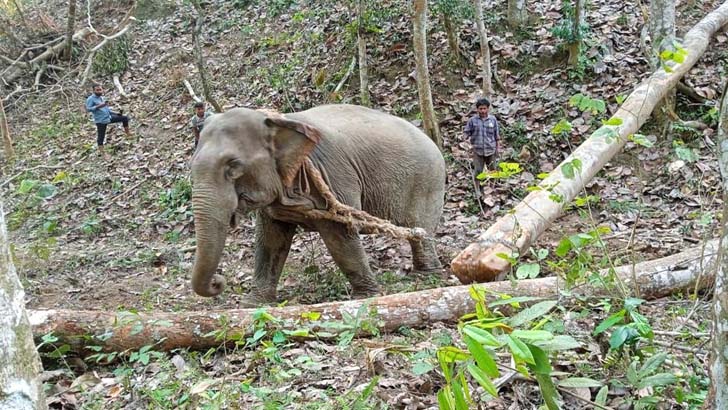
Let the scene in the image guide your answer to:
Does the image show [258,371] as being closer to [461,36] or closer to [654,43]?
[654,43]

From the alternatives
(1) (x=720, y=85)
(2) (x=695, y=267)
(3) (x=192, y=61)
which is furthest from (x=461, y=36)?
(2) (x=695, y=267)

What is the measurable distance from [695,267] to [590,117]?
6210 millimetres

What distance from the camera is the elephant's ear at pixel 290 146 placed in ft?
22.0

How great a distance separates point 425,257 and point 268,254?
2.00 metres

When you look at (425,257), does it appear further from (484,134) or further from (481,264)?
(484,134)

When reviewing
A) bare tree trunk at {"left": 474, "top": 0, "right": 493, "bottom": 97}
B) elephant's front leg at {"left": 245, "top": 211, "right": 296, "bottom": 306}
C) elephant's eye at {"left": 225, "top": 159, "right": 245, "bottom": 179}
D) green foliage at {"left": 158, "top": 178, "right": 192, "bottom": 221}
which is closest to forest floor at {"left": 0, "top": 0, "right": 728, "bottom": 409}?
green foliage at {"left": 158, "top": 178, "right": 192, "bottom": 221}

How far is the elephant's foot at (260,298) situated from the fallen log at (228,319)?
6.96 ft

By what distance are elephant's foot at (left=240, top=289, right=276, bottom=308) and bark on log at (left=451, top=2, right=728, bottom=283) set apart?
2204 mm

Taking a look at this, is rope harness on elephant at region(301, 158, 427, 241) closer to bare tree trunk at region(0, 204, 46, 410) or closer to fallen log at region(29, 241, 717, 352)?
fallen log at region(29, 241, 717, 352)

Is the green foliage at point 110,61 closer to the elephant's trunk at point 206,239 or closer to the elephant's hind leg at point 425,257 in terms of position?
the elephant's hind leg at point 425,257

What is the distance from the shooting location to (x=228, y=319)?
4918 mm

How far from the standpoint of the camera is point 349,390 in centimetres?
397

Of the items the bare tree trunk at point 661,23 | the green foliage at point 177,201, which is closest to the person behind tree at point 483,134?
the bare tree trunk at point 661,23

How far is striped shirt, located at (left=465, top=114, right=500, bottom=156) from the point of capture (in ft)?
34.6
